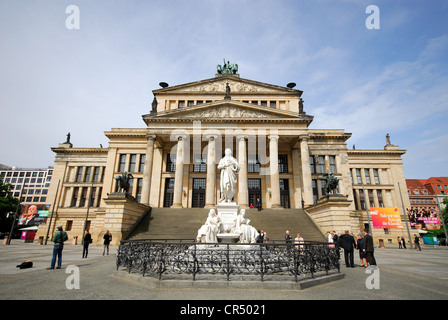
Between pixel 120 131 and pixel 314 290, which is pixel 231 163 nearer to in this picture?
pixel 314 290

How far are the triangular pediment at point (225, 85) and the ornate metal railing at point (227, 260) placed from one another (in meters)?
33.1

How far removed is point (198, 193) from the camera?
3547cm

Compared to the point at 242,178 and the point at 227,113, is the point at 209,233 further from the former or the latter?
the point at 227,113

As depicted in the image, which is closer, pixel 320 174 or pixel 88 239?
pixel 88 239

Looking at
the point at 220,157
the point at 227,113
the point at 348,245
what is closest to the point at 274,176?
the point at 220,157

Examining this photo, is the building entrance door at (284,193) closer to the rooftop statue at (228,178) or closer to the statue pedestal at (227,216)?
the rooftop statue at (228,178)

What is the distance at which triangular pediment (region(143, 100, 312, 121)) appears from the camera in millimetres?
31203

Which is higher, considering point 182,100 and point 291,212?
point 182,100

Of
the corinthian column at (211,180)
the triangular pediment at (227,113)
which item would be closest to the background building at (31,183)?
the triangular pediment at (227,113)

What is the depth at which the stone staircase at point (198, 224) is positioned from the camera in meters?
20.8
